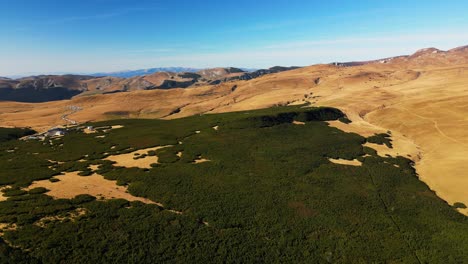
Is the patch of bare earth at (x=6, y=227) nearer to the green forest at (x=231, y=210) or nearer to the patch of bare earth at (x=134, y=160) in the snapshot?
the green forest at (x=231, y=210)

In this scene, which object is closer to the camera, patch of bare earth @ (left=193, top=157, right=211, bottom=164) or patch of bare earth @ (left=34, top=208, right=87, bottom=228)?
patch of bare earth @ (left=34, top=208, right=87, bottom=228)

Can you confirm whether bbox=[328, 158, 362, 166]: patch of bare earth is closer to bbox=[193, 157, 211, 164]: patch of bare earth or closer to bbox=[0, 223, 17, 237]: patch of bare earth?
bbox=[193, 157, 211, 164]: patch of bare earth

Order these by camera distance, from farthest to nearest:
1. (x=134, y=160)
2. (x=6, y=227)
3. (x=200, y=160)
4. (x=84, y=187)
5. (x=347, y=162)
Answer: (x=347, y=162) → (x=200, y=160) → (x=134, y=160) → (x=84, y=187) → (x=6, y=227)

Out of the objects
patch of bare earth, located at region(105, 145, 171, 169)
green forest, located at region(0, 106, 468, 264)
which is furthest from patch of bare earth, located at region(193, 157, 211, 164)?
patch of bare earth, located at region(105, 145, 171, 169)

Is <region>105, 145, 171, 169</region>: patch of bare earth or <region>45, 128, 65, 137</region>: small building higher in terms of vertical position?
<region>45, 128, 65, 137</region>: small building

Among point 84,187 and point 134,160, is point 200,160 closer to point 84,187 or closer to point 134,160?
point 134,160

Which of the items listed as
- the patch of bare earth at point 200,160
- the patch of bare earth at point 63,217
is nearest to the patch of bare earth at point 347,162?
the patch of bare earth at point 200,160

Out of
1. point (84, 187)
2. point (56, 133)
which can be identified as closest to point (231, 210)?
point (84, 187)

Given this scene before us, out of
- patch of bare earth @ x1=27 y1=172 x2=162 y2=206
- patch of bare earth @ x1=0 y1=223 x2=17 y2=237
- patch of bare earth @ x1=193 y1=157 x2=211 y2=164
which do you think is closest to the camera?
patch of bare earth @ x1=0 y1=223 x2=17 y2=237

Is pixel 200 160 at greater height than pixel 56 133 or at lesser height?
lesser

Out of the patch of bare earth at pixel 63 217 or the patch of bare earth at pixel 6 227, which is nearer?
the patch of bare earth at pixel 6 227
